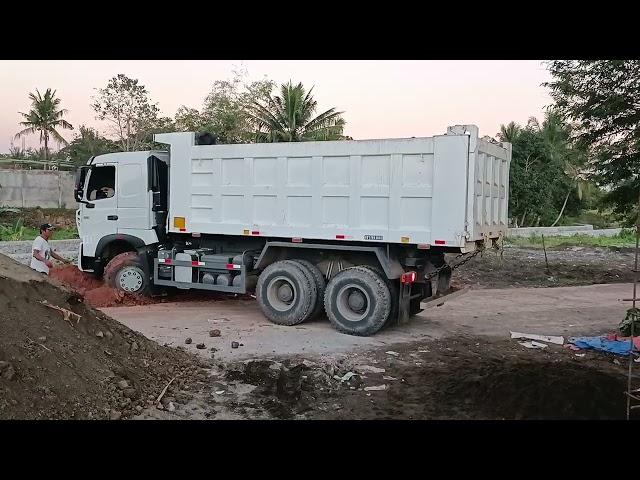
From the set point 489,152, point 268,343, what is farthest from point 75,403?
point 489,152

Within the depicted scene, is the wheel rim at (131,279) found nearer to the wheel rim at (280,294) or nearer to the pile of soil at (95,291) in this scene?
the pile of soil at (95,291)

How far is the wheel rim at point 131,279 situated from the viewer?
10.4m

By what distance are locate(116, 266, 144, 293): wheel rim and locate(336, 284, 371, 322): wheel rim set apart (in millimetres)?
4000

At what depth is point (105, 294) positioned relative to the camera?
10375mm

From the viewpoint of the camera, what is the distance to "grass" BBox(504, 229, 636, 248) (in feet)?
79.0

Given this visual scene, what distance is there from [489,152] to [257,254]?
13.2 ft

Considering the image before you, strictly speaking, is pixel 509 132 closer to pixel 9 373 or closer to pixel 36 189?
pixel 36 189

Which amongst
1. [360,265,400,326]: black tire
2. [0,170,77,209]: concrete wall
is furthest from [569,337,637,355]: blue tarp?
[0,170,77,209]: concrete wall

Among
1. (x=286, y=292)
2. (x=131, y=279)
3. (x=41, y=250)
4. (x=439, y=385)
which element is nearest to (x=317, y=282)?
(x=286, y=292)

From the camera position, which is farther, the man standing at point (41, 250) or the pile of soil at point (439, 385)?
the man standing at point (41, 250)

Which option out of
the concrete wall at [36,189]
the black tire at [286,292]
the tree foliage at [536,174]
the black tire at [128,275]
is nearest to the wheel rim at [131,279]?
the black tire at [128,275]

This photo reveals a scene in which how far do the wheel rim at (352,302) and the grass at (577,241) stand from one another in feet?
54.2

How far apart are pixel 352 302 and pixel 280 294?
49.9 inches

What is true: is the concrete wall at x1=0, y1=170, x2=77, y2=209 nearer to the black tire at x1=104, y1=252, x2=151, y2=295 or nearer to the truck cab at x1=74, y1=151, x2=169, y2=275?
the truck cab at x1=74, y1=151, x2=169, y2=275
